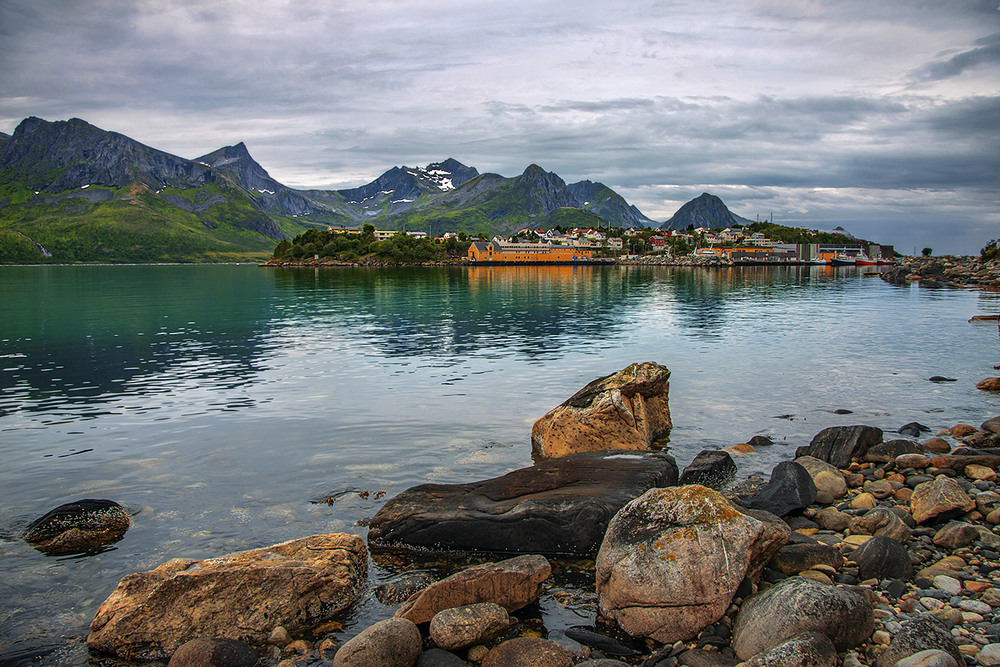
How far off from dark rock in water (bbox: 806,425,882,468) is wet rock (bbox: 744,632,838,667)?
34.2ft

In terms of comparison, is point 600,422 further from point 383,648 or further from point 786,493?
point 383,648

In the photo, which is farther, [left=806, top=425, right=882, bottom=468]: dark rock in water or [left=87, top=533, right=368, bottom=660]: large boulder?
[left=806, top=425, right=882, bottom=468]: dark rock in water

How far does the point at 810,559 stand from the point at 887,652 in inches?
112

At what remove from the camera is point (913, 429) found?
68.6ft

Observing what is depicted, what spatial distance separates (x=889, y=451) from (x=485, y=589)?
1310cm

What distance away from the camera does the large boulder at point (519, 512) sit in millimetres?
12414

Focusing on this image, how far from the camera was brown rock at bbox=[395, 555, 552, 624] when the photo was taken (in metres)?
9.80

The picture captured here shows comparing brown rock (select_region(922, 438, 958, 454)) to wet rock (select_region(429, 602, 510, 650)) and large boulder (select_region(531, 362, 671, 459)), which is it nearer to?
large boulder (select_region(531, 362, 671, 459))

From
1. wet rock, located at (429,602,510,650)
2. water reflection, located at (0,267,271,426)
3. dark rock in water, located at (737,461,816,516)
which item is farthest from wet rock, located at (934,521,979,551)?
water reflection, located at (0,267,271,426)

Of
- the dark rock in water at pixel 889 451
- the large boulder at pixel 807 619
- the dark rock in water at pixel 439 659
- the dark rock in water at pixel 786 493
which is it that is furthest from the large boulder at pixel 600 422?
the dark rock in water at pixel 439 659

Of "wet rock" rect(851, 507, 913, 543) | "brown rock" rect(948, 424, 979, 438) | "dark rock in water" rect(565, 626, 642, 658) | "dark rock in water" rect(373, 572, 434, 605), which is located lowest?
"dark rock in water" rect(373, 572, 434, 605)

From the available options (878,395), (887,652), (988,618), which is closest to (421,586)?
(887,652)

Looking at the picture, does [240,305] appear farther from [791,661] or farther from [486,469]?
[791,661]

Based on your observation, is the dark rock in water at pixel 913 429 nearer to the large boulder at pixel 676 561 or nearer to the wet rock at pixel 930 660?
the large boulder at pixel 676 561
